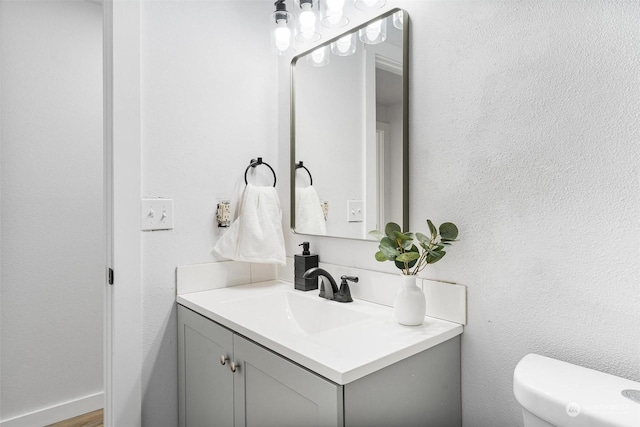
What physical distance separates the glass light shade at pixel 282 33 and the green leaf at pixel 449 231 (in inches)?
38.5

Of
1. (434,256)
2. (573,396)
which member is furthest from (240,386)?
(573,396)

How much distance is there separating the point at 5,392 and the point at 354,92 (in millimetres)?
2141

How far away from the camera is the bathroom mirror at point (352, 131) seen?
1249 millimetres

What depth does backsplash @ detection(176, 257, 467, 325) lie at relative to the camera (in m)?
1.10

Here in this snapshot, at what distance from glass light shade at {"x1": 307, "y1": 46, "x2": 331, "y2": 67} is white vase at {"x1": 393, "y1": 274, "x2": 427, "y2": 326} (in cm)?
94

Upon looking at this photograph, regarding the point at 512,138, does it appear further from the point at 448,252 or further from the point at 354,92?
the point at 354,92

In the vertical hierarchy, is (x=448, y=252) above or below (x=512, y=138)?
below

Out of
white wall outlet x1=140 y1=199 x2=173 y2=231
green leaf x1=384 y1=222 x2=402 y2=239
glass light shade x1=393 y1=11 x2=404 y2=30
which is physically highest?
glass light shade x1=393 y1=11 x2=404 y2=30

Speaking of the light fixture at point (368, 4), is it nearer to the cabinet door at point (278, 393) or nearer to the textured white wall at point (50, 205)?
the cabinet door at point (278, 393)

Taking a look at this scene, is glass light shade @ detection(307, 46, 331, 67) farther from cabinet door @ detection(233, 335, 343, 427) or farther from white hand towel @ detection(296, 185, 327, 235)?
cabinet door @ detection(233, 335, 343, 427)

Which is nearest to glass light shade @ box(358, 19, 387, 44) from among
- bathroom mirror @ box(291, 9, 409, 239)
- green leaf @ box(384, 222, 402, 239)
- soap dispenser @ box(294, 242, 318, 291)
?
bathroom mirror @ box(291, 9, 409, 239)

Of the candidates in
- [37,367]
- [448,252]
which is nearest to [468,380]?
[448,252]

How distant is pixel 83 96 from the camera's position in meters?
2.04

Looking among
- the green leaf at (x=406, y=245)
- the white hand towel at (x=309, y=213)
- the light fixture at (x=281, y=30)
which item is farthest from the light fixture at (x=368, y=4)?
the green leaf at (x=406, y=245)
